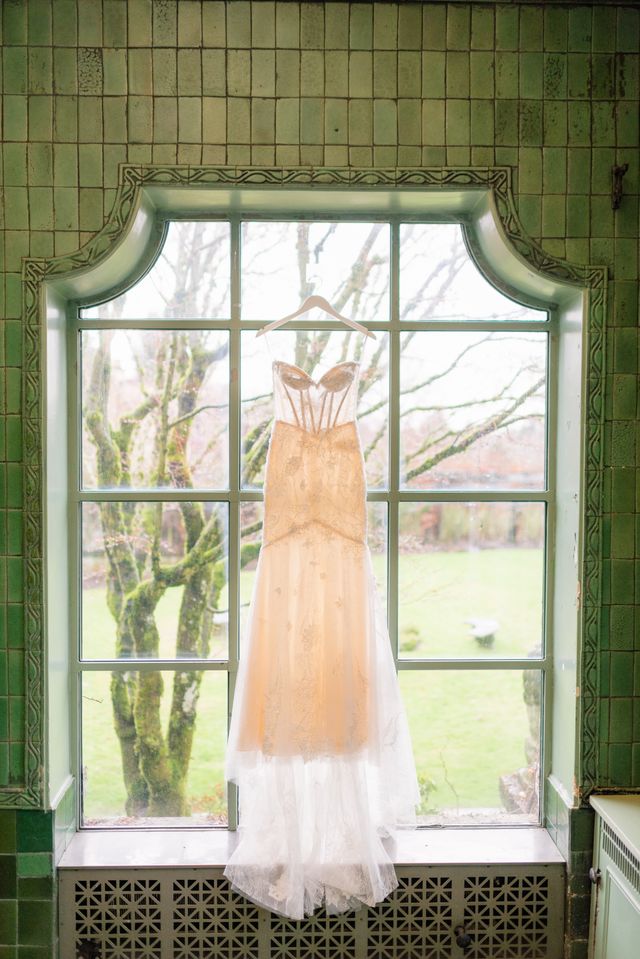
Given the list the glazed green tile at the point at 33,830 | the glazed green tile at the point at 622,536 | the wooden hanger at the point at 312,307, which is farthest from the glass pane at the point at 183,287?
the glazed green tile at the point at 33,830

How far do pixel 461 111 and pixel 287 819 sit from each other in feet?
6.97

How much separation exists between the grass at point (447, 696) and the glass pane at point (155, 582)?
0.08ft

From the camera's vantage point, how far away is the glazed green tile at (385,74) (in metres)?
2.03

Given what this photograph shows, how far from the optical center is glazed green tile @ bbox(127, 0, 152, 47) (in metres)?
2.01

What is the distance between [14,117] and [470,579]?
2.02 metres

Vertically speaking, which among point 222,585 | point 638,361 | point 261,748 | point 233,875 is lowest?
point 233,875

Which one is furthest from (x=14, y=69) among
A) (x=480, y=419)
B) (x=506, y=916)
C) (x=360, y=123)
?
(x=506, y=916)

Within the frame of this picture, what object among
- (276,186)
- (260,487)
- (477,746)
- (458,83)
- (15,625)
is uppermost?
(458,83)

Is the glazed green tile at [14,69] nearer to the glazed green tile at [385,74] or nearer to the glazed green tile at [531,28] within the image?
the glazed green tile at [385,74]

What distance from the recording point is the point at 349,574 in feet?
6.75

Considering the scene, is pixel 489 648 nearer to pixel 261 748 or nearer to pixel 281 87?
pixel 261 748

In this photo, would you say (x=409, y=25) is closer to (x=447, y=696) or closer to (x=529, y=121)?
(x=529, y=121)

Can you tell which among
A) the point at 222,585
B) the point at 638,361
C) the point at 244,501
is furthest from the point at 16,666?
the point at 638,361

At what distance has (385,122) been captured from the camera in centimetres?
204
